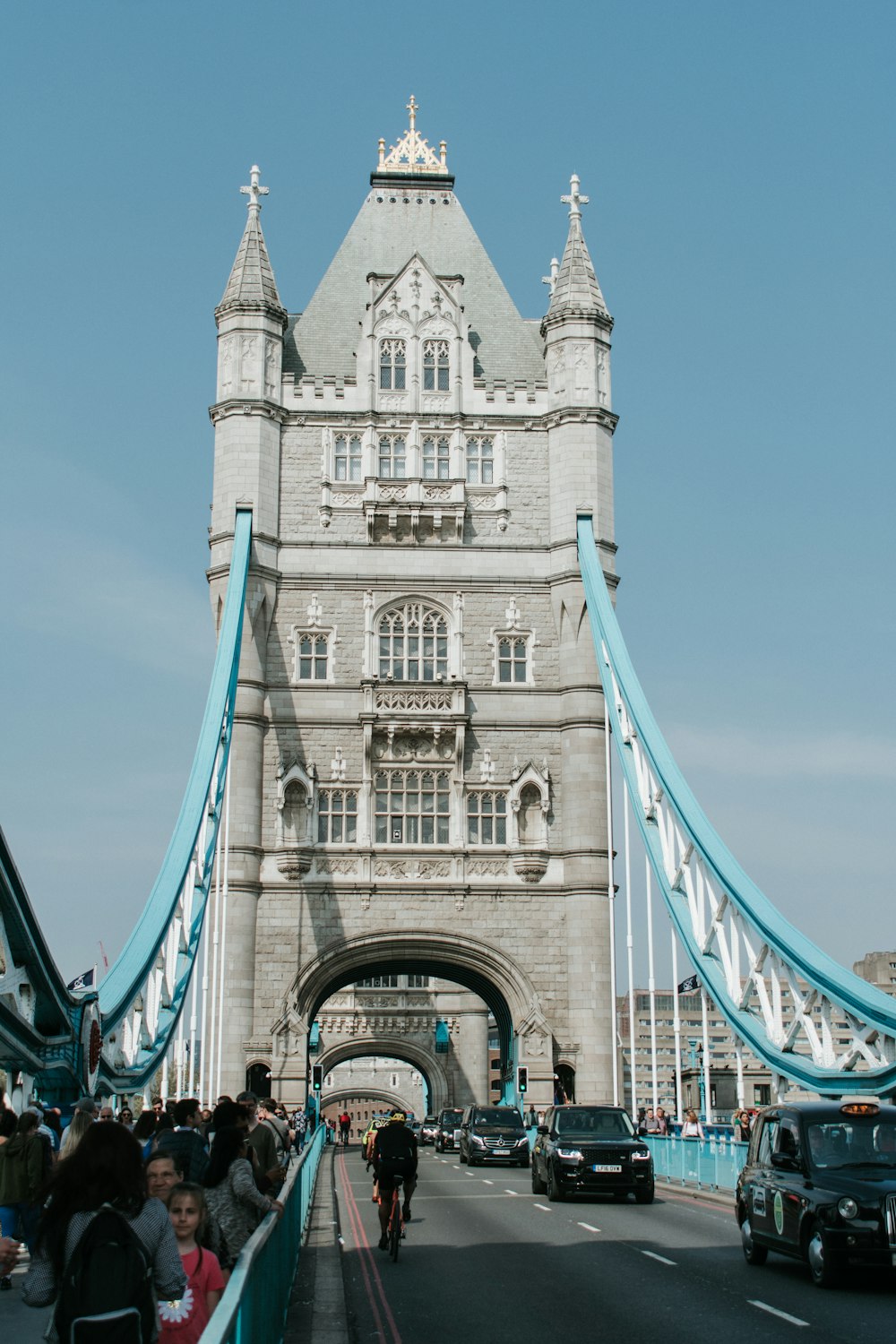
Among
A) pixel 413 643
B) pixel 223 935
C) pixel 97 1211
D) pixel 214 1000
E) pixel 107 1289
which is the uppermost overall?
pixel 413 643

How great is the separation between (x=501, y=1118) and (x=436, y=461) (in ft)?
55.7

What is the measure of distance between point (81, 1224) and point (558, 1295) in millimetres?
7839

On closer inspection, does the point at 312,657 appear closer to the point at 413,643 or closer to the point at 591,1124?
the point at 413,643

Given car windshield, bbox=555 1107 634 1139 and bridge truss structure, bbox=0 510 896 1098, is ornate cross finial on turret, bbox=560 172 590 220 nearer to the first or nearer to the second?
bridge truss structure, bbox=0 510 896 1098

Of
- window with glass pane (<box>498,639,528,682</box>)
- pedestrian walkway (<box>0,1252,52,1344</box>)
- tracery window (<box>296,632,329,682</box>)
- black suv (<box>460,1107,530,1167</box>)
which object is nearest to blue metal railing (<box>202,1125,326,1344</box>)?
pedestrian walkway (<box>0,1252,52,1344</box>)

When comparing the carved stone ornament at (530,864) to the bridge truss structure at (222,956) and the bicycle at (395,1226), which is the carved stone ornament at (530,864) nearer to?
the bridge truss structure at (222,956)

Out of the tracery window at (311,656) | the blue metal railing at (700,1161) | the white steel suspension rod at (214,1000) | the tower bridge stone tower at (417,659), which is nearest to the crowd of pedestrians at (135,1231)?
the blue metal railing at (700,1161)

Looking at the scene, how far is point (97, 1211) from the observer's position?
5.48 m

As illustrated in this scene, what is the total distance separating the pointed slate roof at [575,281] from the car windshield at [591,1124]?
2512 cm

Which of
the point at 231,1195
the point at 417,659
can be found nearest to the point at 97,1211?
the point at 231,1195

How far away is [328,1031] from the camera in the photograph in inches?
2192

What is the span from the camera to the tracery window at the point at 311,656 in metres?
39.8

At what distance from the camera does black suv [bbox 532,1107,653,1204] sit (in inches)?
854

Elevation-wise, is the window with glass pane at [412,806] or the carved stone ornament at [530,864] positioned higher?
the window with glass pane at [412,806]
